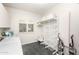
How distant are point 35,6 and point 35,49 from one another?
62 centimetres

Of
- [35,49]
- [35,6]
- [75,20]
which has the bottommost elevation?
[35,49]

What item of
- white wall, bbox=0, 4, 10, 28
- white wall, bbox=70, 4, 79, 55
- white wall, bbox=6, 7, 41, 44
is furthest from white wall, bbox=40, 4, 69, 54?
white wall, bbox=0, 4, 10, 28

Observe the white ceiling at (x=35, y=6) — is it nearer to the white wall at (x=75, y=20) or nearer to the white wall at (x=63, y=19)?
the white wall at (x=63, y=19)

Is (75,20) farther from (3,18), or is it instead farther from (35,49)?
(3,18)

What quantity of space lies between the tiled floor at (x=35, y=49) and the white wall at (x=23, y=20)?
7 centimetres

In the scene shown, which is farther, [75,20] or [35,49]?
[35,49]

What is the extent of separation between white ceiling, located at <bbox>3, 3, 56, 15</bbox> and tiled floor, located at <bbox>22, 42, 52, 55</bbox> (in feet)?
Answer: 1.62

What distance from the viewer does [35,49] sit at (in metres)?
1.33

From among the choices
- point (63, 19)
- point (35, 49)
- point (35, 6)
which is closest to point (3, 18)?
point (35, 6)

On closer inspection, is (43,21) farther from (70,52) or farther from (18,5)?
(70,52)

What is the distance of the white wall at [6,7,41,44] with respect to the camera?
1.29m

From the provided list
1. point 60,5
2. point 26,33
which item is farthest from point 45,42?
point 60,5

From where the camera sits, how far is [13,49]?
4.10 feet

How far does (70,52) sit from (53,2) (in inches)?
28.7
